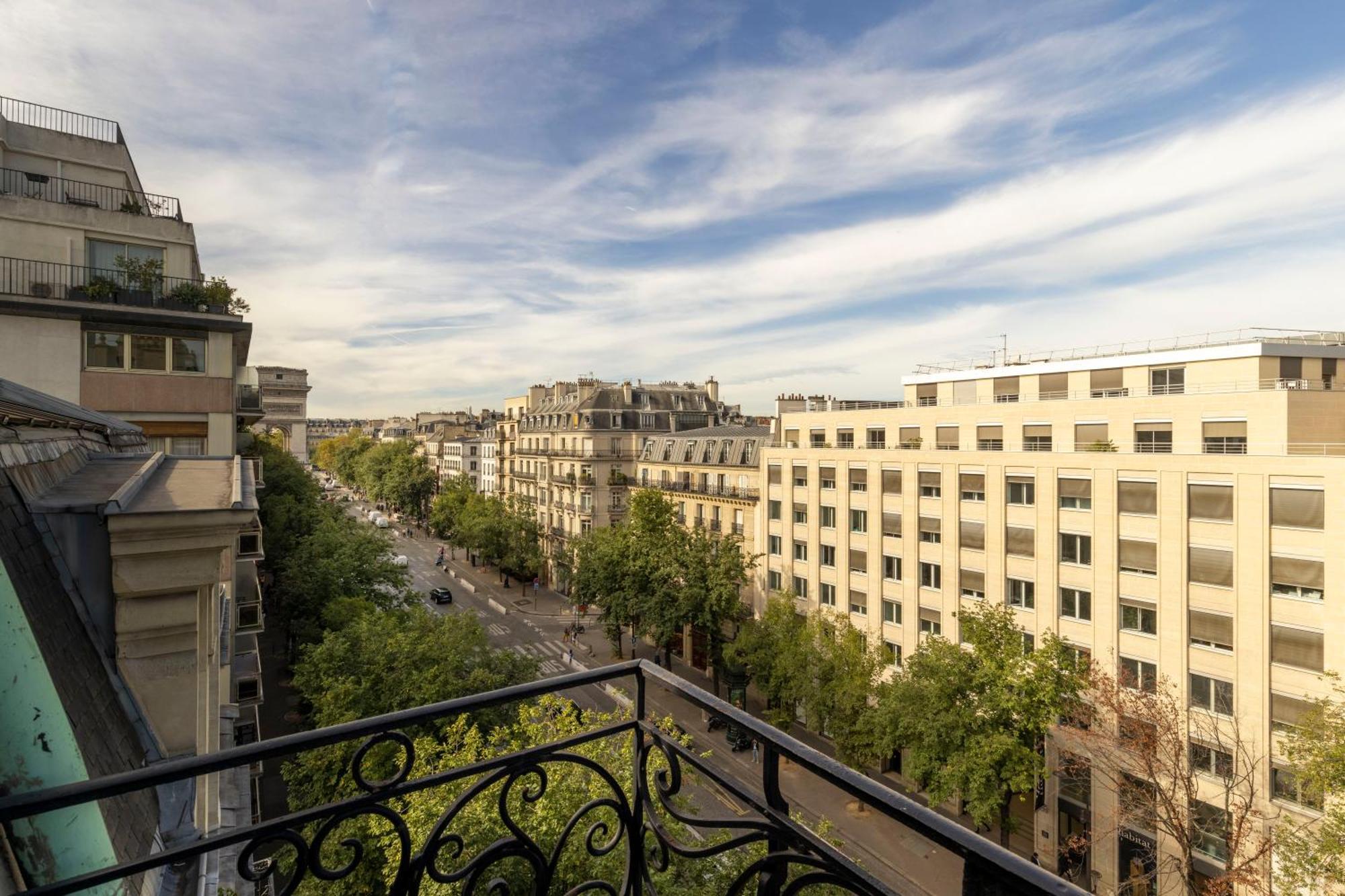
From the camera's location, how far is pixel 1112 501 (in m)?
24.2

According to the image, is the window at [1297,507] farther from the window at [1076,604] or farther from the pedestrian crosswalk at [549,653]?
the pedestrian crosswalk at [549,653]

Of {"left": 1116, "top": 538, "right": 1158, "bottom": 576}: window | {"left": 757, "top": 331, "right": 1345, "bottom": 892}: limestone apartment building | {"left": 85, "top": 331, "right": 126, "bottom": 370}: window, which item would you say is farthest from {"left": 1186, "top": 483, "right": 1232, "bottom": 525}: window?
{"left": 85, "top": 331, "right": 126, "bottom": 370}: window

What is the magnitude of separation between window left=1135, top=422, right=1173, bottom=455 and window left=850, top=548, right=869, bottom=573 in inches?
508

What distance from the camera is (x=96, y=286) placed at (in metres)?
16.6

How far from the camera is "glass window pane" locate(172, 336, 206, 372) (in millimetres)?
17891

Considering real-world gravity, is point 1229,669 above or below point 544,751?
below

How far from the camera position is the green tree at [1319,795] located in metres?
15.1

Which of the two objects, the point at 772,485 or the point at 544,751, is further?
Result: the point at 772,485

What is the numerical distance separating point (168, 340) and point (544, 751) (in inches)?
797

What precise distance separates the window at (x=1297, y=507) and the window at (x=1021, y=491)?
294 inches

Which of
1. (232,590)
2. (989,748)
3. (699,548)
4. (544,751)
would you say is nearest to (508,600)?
(699,548)

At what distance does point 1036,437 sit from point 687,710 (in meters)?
23.0

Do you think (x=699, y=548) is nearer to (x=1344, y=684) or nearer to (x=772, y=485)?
(x=772, y=485)

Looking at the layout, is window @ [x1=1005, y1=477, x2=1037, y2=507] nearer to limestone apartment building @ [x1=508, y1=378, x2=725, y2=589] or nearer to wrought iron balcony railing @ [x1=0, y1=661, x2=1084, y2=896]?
wrought iron balcony railing @ [x1=0, y1=661, x2=1084, y2=896]
